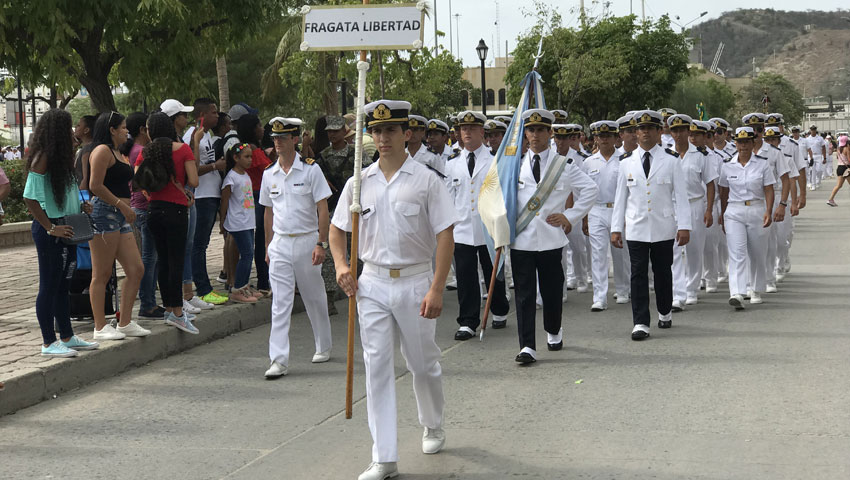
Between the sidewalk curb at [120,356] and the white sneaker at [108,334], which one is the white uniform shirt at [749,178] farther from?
the white sneaker at [108,334]

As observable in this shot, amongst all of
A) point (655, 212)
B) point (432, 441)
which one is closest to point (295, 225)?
point (432, 441)

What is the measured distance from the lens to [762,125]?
41.5ft

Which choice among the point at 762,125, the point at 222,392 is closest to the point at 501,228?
the point at 222,392

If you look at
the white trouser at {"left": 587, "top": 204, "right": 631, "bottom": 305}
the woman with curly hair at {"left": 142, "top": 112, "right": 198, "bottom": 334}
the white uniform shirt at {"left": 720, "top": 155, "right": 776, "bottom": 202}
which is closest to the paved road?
the woman with curly hair at {"left": 142, "top": 112, "right": 198, "bottom": 334}

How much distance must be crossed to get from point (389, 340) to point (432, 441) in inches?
26.3

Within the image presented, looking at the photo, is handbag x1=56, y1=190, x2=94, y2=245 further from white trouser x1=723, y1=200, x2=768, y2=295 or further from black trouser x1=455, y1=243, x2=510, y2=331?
white trouser x1=723, y1=200, x2=768, y2=295

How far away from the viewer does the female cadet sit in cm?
1167

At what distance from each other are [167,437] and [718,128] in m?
11.2

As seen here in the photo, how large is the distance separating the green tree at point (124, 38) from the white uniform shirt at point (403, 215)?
18.6 ft

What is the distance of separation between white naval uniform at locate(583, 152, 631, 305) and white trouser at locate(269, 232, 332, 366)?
12.9ft

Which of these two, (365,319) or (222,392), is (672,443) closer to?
(365,319)

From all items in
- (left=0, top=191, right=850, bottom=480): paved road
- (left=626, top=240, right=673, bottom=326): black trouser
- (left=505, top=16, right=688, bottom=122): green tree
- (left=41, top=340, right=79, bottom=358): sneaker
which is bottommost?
(left=0, top=191, right=850, bottom=480): paved road

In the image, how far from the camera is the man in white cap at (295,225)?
28.2ft

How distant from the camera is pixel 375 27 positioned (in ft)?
21.7
